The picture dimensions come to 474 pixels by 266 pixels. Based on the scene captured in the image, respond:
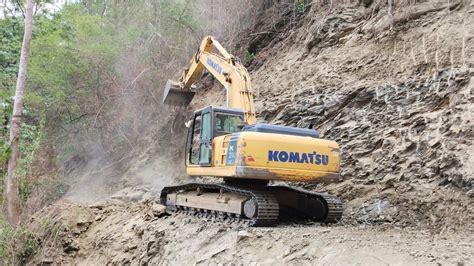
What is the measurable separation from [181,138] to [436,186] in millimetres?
8711

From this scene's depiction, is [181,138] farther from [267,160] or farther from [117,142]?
[267,160]

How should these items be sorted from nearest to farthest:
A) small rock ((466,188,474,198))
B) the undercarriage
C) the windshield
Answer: small rock ((466,188,474,198)) < the undercarriage < the windshield

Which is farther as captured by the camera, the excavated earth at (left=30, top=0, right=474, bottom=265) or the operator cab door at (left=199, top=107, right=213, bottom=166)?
the operator cab door at (left=199, top=107, right=213, bottom=166)

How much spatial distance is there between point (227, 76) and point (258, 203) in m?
3.13

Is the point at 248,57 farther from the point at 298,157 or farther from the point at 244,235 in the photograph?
the point at 244,235

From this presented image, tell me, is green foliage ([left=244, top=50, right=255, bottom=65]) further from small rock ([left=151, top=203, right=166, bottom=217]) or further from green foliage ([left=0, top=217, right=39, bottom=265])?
green foliage ([left=0, top=217, right=39, bottom=265])

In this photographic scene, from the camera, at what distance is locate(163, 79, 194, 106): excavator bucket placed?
11530 mm

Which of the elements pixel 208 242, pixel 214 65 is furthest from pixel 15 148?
pixel 208 242

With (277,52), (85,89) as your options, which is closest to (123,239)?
(277,52)

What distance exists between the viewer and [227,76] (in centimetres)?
858

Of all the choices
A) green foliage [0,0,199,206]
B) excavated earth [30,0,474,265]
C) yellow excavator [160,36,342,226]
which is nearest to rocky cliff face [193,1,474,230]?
excavated earth [30,0,474,265]

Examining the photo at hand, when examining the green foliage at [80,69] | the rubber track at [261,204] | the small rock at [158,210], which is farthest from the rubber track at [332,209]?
the green foliage at [80,69]

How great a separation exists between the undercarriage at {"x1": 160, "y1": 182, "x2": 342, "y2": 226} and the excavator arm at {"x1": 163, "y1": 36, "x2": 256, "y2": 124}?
54.0 inches

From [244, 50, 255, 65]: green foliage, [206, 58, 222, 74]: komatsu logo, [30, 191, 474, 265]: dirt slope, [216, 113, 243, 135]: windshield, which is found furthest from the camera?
[244, 50, 255, 65]: green foliage
